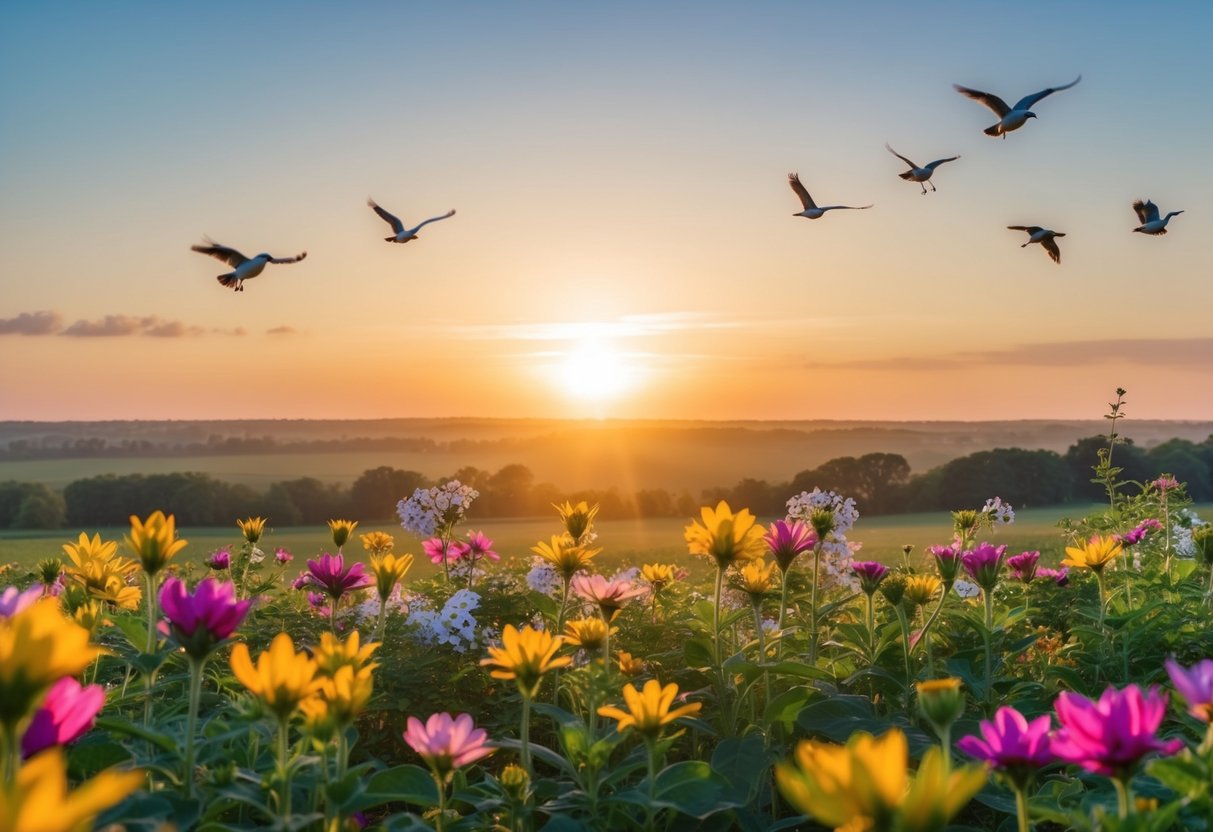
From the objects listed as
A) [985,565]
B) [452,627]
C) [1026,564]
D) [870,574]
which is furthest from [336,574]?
[1026,564]

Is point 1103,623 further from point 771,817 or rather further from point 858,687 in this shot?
point 771,817

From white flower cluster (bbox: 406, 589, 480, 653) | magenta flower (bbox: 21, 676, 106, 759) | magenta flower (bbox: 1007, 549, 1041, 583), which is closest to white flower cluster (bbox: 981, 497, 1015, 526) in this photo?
magenta flower (bbox: 1007, 549, 1041, 583)

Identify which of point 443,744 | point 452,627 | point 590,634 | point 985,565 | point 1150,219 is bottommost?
point 452,627

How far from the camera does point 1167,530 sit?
252 inches

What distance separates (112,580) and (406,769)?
1.38m

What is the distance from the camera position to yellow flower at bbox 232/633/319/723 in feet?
6.33

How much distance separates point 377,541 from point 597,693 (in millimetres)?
2309

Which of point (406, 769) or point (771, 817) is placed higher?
point (406, 769)

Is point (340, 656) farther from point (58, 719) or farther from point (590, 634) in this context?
point (590, 634)

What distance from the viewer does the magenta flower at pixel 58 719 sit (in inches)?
72.5

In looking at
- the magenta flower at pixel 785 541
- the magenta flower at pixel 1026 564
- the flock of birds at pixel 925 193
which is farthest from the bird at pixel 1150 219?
the magenta flower at pixel 785 541

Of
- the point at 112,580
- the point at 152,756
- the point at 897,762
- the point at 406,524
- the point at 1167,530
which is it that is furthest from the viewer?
the point at 1167,530

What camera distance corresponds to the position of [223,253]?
925cm

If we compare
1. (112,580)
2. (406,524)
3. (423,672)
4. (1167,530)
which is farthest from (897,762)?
(1167,530)
